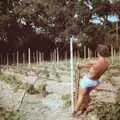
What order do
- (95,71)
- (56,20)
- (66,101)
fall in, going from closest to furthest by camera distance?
(95,71)
(66,101)
(56,20)

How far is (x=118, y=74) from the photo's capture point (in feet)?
51.9

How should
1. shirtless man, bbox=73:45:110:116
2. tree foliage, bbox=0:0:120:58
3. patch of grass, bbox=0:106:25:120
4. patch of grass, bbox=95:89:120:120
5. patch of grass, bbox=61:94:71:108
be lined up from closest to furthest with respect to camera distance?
shirtless man, bbox=73:45:110:116, patch of grass, bbox=95:89:120:120, patch of grass, bbox=0:106:25:120, patch of grass, bbox=61:94:71:108, tree foliage, bbox=0:0:120:58

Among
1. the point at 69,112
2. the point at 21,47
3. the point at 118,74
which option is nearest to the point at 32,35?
the point at 21,47

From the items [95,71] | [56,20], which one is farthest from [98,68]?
[56,20]

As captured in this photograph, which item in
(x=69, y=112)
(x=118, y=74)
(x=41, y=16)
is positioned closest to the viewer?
(x=69, y=112)

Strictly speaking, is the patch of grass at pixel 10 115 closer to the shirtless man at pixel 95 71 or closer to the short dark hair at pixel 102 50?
the shirtless man at pixel 95 71

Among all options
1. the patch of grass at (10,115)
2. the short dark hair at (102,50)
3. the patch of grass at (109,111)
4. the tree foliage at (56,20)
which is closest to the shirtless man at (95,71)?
the short dark hair at (102,50)

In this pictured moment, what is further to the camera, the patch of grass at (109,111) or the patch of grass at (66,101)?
the patch of grass at (66,101)

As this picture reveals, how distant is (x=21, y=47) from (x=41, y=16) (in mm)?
6036

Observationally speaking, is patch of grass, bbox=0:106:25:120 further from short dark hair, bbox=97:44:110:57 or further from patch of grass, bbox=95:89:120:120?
short dark hair, bbox=97:44:110:57

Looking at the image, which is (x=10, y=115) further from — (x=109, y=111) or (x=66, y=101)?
(x=66, y=101)

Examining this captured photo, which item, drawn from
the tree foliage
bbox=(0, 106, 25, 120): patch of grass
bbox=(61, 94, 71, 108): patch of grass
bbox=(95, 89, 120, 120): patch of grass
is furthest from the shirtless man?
the tree foliage

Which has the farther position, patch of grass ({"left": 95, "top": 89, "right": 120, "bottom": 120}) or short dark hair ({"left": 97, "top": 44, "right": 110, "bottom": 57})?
patch of grass ({"left": 95, "top": 89, "right": 120, "bottom": 120})

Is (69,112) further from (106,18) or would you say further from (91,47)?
(106,18)
